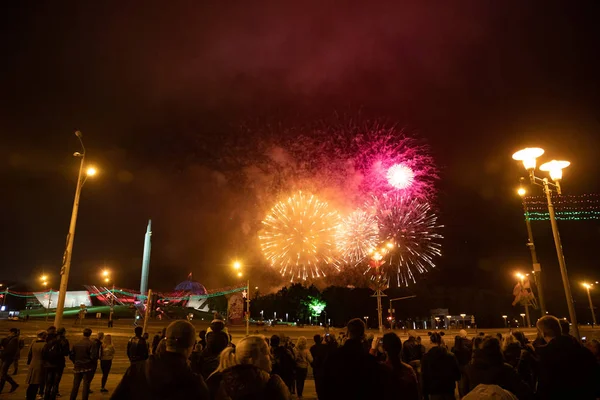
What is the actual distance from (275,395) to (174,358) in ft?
2.97

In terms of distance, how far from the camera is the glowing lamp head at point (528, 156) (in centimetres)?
1223

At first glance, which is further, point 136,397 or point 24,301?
point 24,301

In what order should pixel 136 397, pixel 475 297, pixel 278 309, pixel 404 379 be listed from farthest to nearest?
pixel 278 309, pixel 475 297, pixel 404 379, pixel 136 397

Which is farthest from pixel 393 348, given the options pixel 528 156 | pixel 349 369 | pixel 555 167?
pixel 555 167

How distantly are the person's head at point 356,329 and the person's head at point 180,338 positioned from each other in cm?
193

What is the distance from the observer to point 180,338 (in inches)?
127

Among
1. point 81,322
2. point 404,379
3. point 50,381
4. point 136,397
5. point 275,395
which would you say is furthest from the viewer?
point 81,322

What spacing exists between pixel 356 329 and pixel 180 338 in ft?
6.85

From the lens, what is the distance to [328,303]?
108 metres

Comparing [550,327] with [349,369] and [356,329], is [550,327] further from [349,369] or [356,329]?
[349,369]

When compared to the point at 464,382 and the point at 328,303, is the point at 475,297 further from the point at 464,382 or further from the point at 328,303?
the point at 464,382

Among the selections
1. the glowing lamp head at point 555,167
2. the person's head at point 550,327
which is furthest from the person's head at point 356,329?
the glowing lamp head at point 555,167

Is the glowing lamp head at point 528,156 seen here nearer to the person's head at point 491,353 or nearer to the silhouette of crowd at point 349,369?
the silhouette of crowd at point 349,369

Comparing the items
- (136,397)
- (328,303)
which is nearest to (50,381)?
(136,397)
